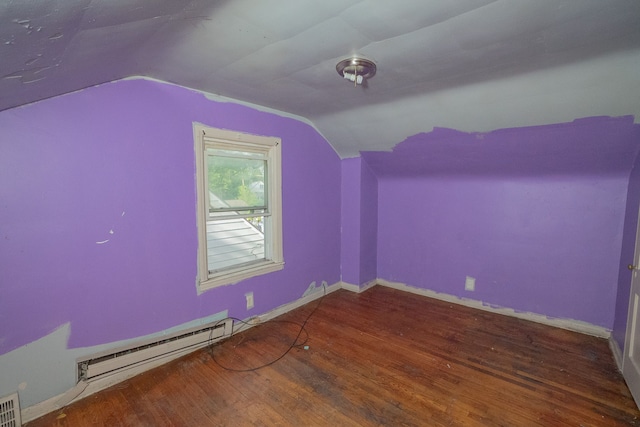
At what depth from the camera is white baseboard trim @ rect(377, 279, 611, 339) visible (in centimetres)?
272

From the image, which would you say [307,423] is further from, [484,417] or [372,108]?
[372,108]

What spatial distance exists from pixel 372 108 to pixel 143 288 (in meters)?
2.42

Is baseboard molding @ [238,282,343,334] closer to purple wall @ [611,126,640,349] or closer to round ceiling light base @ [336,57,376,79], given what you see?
round ceiling light base @ [336,57,376,79]

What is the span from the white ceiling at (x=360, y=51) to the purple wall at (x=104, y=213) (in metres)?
0.19

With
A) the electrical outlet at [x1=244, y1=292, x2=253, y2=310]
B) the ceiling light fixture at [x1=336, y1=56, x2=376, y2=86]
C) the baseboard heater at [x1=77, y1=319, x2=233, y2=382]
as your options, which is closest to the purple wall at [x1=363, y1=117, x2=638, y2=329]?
the ceiling light fixture at [x1=336, y1=56, x2=376, y2=86]

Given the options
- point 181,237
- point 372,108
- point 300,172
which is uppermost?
point 372,108

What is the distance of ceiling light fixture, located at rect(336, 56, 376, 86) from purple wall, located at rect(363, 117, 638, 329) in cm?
120

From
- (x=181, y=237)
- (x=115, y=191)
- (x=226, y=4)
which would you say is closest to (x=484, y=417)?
(x=181, y=237)

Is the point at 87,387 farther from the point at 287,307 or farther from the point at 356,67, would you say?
the point at 356,67

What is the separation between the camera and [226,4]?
1.21 metres

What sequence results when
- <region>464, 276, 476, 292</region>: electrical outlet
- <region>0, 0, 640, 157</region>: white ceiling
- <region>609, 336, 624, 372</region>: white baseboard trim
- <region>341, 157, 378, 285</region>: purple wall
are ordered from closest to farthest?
<region>0, 0, 640, 157</region>: white ceiling, <region>609, 336, 624, 372</region>: white baseboard trim, <region>464, 276, 476, 292</region>: electrical outlet, <region>341, 157, 378, 285</region>: purple wall

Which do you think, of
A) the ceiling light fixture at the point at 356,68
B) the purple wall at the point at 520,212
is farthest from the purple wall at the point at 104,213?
the purple wall at the point at 520,212

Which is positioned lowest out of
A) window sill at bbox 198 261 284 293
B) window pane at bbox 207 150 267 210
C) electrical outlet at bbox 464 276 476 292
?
electrical outlet at bbox 464 276 476 292

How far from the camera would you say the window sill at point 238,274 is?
2.53 metres
